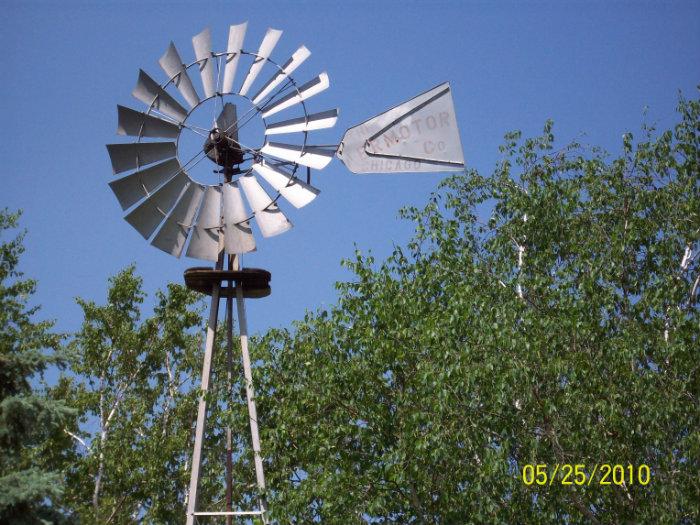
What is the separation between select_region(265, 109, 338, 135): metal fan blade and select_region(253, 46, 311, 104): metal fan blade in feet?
1.17

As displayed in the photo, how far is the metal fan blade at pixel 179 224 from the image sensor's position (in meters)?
11.2

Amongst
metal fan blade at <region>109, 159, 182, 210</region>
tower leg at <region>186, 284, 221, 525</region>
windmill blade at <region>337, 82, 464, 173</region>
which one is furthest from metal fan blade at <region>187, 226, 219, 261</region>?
windmill blade at <region>337, 82, 464, 173</region>

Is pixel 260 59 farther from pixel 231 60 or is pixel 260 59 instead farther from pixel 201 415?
pixel 201 415

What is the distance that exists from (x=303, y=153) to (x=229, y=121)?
3.23ft

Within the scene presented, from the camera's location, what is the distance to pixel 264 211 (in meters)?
11.2

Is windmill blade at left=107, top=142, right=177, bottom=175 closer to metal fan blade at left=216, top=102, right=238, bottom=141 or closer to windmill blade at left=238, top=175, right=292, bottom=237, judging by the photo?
metal fan blade at left=216, top=102, right=238, bottom=141

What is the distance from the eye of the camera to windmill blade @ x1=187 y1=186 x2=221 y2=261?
446 inches

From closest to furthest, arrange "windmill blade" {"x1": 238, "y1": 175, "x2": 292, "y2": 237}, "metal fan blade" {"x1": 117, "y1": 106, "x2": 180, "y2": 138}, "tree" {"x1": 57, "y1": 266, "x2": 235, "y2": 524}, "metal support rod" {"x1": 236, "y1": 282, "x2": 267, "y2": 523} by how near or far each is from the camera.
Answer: "metal support rod" {"x1": 236, "y1": 282, "x2": 267, "y2": 523}
"windmill blade" {"x1": 238, "y1": 175, "x2": 292, "y2": 237}
"metal fan blade" {"x1": 117, "y1": 106, "x2": 180, "y2": 138}
"tree" {"x1": 57, "y1": 266, "x2": 235, "y2": 524}

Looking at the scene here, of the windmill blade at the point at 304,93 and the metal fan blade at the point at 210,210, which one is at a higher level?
the windmill blade at the point at 304,93

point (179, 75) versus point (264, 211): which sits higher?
point (179, 75)

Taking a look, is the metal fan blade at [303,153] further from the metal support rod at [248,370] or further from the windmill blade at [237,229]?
the metal support rod at [248,370]

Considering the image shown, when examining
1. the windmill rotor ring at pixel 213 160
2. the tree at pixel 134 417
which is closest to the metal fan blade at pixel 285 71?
the windmill rotor ring at pixel 213 160
